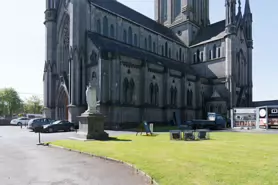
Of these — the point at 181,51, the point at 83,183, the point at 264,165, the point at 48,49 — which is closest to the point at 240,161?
the point at 264,165

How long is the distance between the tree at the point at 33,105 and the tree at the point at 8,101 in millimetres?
9554

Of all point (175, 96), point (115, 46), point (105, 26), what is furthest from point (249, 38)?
point (105, 26)

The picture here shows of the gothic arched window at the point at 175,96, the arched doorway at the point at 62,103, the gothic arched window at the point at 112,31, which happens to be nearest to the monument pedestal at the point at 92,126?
the arched doorway at the point at 62,103

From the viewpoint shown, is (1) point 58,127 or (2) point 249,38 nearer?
(1) point 58,127

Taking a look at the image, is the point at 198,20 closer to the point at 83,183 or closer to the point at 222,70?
the point at 222,70

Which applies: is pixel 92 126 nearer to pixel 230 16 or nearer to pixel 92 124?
pixel 92 124

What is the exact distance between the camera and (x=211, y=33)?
60062 millimetres

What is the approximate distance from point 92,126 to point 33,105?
334ft

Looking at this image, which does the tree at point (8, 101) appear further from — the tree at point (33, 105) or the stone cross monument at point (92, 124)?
the stone cross monument at point (92, 124)

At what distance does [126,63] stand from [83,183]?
31224mm

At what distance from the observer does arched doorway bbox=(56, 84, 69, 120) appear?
137ft

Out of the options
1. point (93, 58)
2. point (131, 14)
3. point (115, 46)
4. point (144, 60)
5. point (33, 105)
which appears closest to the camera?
point (93, 58)

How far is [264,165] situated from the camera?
8.86 m

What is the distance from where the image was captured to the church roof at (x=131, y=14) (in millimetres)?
45500
